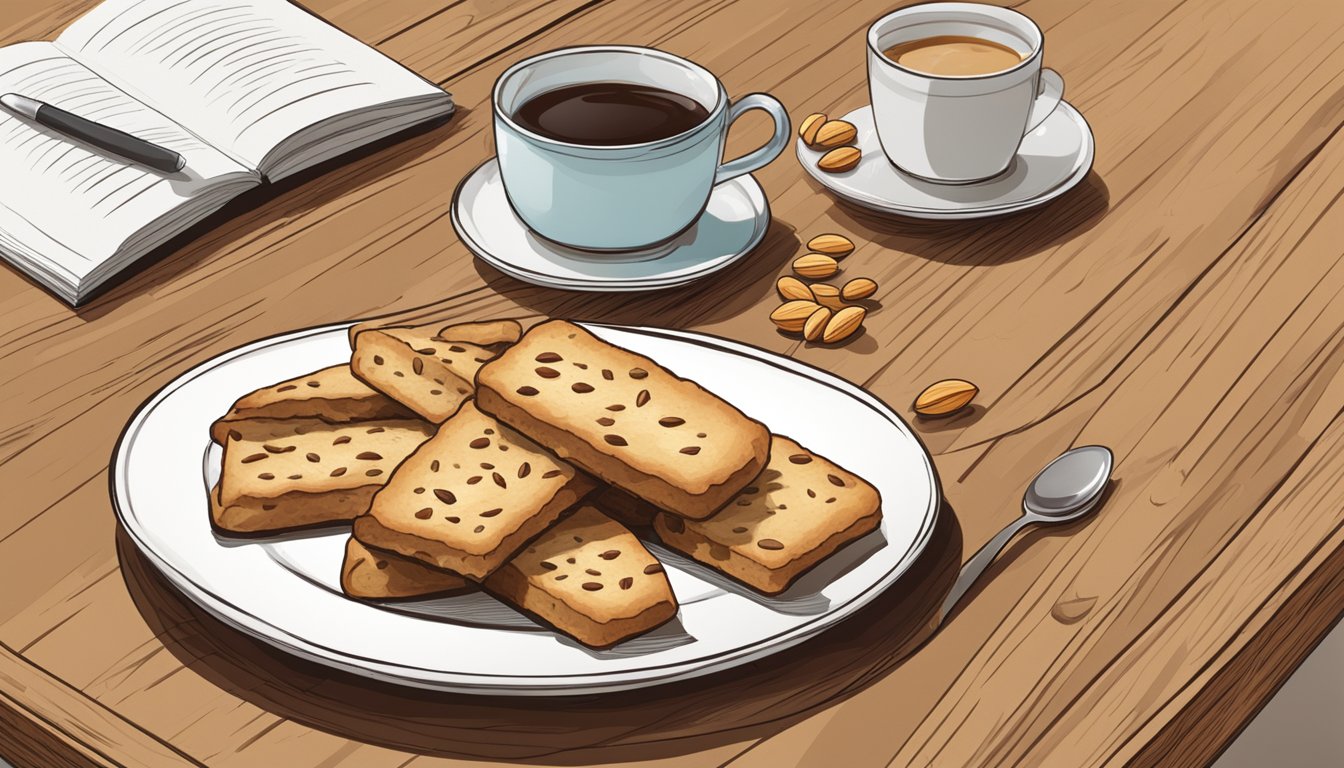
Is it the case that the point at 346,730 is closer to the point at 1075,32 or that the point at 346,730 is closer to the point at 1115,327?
the point at 1115,327

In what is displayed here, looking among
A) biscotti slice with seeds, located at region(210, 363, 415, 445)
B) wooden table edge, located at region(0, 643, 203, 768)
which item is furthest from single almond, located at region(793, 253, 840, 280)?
wooden table edge, located at region(0, 643, 203, 768)

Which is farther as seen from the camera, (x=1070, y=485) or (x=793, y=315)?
(x=793, y=315)

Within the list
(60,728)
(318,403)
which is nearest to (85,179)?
(318,403)

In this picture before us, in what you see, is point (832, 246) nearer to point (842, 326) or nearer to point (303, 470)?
point (842, 326)

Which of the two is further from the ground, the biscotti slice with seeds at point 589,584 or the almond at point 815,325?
the biscotti slice with seeds at point 589,584

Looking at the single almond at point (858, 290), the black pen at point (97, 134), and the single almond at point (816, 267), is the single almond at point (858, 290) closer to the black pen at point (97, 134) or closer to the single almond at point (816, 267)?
the single almond at point (816, 267)

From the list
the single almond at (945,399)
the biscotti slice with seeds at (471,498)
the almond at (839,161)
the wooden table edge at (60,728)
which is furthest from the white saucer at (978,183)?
the wooden table edge at (60,728)

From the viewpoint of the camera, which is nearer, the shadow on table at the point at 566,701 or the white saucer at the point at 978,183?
the shadow on table at the point at 566,701
